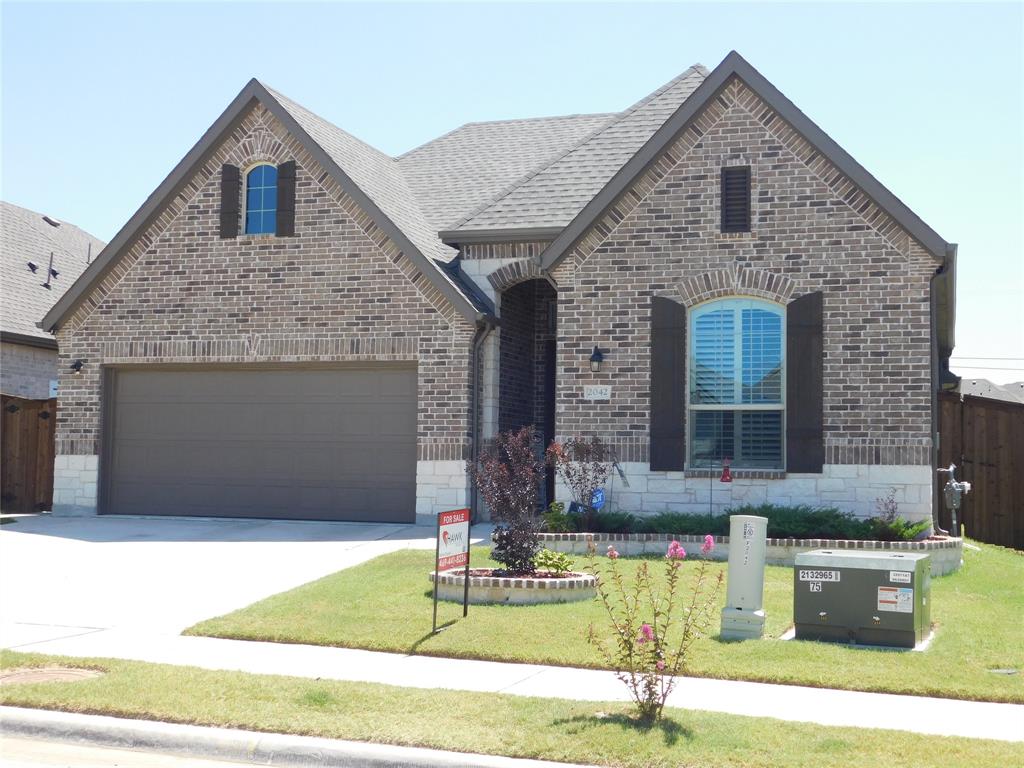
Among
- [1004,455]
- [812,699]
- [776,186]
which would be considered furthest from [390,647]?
[1004,455]

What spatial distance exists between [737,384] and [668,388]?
3.20 ft

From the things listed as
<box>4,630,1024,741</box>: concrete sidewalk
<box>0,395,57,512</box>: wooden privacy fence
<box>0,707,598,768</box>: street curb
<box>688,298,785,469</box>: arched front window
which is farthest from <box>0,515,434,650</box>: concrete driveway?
<box>688,298,785,469</box>: arched front window

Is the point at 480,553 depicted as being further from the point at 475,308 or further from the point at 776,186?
the point at 776,186

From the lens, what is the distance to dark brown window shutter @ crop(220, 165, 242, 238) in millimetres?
18516

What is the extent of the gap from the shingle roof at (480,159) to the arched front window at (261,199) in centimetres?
305

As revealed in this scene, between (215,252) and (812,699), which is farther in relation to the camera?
(215,252)

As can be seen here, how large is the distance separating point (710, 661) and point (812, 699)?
3.77ft

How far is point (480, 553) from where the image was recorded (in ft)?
44.6

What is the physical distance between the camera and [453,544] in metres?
10.3

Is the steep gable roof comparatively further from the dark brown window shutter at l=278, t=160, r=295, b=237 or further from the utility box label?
the utility box label

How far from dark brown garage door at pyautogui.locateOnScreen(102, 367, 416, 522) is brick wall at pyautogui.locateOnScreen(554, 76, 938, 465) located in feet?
10.3

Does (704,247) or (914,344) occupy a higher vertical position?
(704,247)

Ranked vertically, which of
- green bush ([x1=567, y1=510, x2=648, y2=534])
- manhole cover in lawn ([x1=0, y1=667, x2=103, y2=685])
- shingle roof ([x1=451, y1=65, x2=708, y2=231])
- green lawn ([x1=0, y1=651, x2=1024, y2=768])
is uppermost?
shingle roof ([x1=451, y1=65, x2=708, y2=231])

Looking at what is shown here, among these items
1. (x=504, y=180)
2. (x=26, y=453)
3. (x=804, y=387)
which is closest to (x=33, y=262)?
(x=26, y=453)
